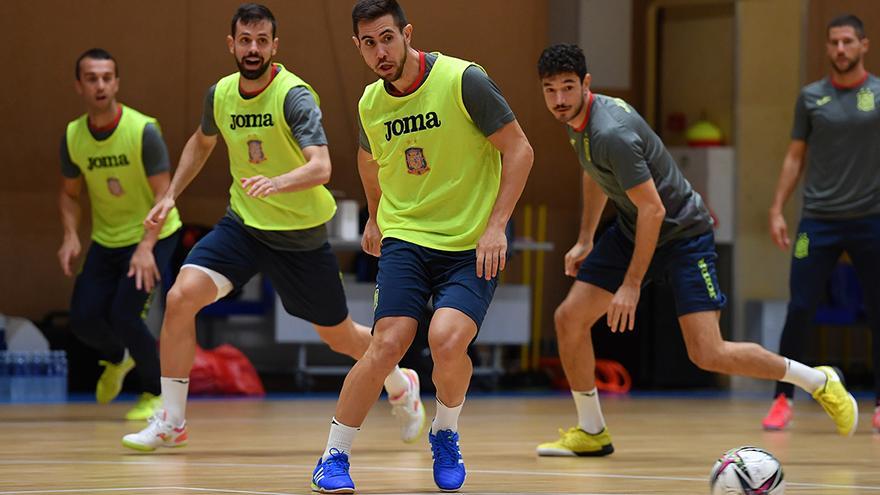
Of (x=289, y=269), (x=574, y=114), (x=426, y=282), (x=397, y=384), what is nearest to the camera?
(x=426, y=282)

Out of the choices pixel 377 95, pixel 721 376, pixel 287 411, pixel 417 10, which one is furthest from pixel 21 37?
pixel 377 95

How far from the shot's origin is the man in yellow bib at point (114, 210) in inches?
303

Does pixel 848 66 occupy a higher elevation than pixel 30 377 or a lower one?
higher

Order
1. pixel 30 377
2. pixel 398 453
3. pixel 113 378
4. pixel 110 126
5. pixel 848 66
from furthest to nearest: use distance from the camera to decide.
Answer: pixel 30 377 < pixel 113 378 < pixel 110 126 < pixel 848 66 < pixel 398 453

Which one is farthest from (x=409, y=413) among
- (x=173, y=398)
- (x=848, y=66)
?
(x=848, y=66)

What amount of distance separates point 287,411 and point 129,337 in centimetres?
144

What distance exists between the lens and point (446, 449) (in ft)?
15.7

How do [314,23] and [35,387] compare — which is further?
[314,23]

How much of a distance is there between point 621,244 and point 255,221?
1.52 m

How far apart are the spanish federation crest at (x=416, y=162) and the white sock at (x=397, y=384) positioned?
1.78 metres

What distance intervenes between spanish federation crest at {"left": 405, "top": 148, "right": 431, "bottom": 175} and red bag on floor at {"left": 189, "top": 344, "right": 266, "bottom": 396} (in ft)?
19.4

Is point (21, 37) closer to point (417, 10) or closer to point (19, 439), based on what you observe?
point (417, 10)

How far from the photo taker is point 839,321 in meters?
12.0

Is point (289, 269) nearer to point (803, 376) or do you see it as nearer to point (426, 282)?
point (426, 282)
